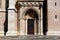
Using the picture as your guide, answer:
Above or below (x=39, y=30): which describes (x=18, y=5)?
above

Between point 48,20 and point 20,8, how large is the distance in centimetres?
357

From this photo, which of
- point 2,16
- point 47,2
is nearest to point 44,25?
point 47,2

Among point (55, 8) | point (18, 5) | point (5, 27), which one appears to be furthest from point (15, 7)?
point (55, 8)

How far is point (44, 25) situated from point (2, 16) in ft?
15.2

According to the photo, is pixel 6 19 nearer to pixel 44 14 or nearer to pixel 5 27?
pixel 5 27

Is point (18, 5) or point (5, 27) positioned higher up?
point (18, 5)

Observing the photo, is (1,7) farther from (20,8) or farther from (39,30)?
(39,30)

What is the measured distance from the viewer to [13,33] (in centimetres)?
2653

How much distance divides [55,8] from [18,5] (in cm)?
409

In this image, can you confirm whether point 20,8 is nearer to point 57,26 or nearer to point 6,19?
point 6,19

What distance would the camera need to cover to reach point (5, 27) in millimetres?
27656

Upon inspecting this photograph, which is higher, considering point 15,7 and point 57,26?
point 15,7

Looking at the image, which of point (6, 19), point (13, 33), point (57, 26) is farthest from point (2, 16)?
point (57, 26)

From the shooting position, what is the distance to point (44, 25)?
27875 mm
